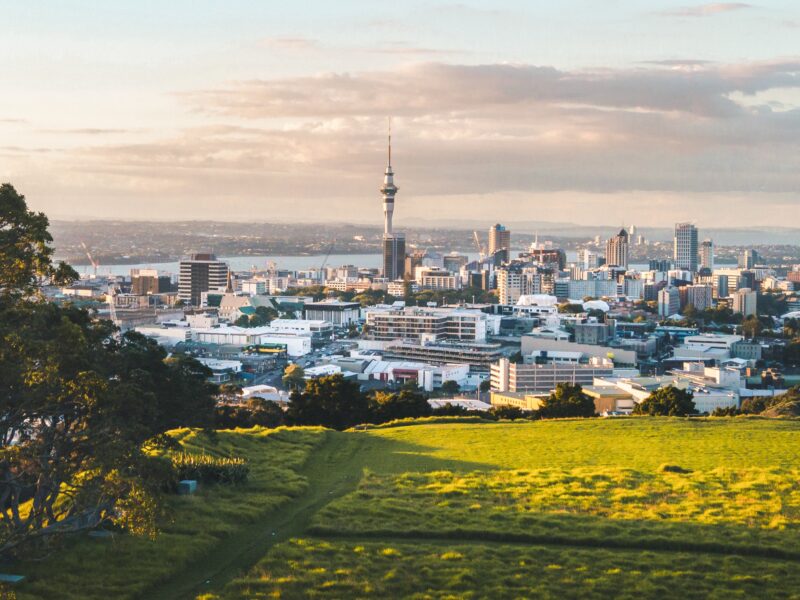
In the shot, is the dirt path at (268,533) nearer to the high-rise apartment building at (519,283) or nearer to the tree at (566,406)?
the tree at (566,406)

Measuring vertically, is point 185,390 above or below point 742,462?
above

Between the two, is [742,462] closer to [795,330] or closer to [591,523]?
[591,523]

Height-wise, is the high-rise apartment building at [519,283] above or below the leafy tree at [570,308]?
above

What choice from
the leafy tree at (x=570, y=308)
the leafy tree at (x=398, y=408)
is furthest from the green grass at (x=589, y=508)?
the leafy tree at (x=570, y=308)

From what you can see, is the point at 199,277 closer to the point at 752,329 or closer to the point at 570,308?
the point at 570,308

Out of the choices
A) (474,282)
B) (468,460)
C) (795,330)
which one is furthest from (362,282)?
(468,460)

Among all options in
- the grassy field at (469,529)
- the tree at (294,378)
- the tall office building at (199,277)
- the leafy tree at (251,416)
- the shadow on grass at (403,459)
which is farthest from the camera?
the tall office building at (199,277)

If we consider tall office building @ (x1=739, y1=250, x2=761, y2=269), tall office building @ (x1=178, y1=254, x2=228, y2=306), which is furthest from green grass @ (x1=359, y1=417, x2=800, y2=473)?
tall office building @ (x1=739, y1=250, x2=761, y2=269)
